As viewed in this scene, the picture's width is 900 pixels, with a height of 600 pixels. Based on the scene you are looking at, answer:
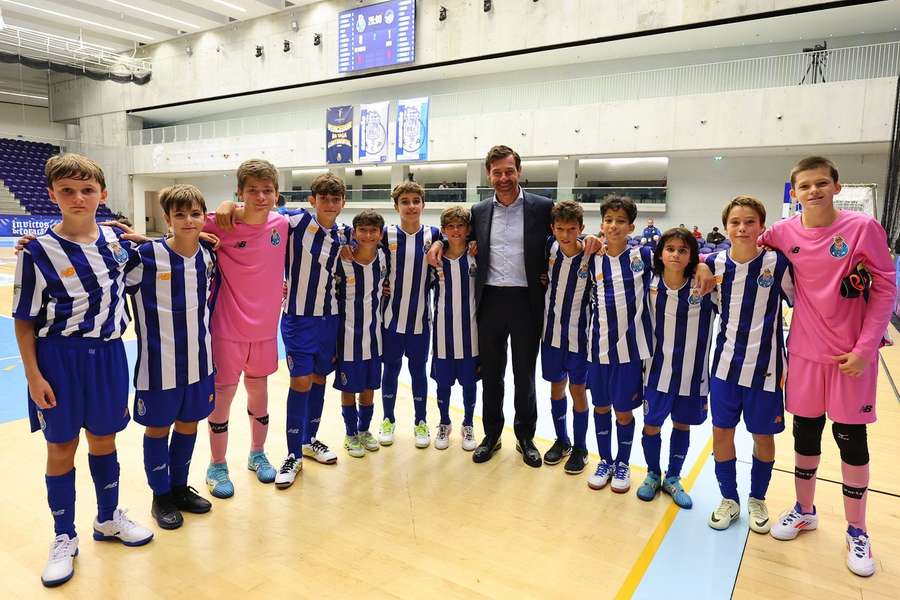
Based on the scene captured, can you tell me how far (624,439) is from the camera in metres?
3.42

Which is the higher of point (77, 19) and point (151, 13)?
point (151, 13)

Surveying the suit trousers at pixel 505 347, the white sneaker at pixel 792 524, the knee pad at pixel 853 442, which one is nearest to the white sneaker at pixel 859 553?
the white sneaker at pixel 792 524

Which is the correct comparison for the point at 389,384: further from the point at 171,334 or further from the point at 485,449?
the point at 171,334

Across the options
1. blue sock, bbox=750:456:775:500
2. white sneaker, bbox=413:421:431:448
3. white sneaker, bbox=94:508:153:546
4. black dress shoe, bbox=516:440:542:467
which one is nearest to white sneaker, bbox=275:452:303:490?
white sneaker, bbox=94:508:153:546

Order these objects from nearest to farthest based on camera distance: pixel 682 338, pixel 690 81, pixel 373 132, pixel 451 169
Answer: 1. pixel 682 338
2. pixel 690 81
3. pixel 373 132
4. pixel 451 169

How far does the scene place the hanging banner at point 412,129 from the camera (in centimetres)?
1941

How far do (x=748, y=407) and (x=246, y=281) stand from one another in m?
2.94

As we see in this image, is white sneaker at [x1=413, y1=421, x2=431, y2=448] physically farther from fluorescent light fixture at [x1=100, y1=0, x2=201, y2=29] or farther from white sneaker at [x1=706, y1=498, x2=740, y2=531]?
fluorescent light fixture at [x1=100, y1=0, x2=201, y2=29]

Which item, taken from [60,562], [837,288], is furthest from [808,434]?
[60,562]

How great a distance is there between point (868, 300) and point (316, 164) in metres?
22.3

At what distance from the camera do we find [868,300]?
2592mm

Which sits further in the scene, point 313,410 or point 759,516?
point 313,410

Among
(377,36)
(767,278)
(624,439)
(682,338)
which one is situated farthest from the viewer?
(377,36)

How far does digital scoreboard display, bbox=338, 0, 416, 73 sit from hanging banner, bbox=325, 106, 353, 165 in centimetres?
200
